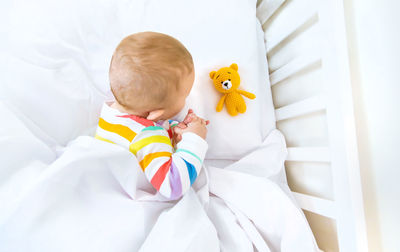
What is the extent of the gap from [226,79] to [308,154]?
333 millimetres

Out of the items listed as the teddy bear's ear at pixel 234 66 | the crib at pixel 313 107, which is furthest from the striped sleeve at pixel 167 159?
the teddy bear's ear at pixel 234 66

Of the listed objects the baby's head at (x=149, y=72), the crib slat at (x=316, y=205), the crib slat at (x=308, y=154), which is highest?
the baby's head at (x=149, y=72)

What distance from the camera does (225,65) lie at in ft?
3.05

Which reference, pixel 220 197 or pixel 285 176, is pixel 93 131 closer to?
pixel 220 197

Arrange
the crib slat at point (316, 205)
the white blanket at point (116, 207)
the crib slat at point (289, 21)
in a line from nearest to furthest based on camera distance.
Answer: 1. the white blanket at point (116, 207)
2. the crib slat at point (316, 205)
3. the crib slat at point (289, 21)

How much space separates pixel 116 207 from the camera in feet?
2.06

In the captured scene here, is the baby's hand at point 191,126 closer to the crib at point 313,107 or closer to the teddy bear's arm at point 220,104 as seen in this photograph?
the teddy bear's arm at point 220,104

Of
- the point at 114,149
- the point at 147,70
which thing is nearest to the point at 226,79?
the point at 147,70

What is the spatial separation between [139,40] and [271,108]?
1.76 feet

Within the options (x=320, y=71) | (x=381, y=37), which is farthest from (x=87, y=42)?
(x=381, y=37)

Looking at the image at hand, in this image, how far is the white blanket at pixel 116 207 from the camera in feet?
1.84

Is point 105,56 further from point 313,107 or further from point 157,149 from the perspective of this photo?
point 313,107

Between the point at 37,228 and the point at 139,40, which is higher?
the point at 139,40

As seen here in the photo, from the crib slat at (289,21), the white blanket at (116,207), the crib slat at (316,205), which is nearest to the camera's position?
the white blanket at (116,207)
